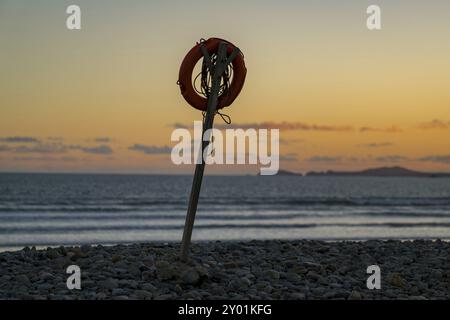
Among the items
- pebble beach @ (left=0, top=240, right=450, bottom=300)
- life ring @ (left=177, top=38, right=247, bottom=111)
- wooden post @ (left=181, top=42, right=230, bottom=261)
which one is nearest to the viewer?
pebble beach @ (left=0, top=240, right=450, bottom=300)

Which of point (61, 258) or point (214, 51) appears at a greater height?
point (214, 51)

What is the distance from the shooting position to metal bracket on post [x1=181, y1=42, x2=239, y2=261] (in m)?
7.42

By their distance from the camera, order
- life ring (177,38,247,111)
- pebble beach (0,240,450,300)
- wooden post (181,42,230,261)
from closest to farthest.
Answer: pebble beach (0,240,450,300)
wooden post (181,42,230,261)
life ring (177,38,247,111)

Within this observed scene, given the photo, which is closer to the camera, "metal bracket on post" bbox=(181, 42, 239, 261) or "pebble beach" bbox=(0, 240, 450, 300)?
"pebble beach" bbox=(0, 240, 450, 300)

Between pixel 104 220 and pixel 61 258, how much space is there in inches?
753

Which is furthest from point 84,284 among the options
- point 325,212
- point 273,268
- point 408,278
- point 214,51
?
point 325,212

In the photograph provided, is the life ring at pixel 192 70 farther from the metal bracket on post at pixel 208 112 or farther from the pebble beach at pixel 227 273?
the pebble beach at pixel 227 273

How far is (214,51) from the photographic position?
25.3 ft

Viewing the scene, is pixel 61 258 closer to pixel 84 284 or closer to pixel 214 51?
pixel 84 284

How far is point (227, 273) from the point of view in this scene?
7648 millimetres

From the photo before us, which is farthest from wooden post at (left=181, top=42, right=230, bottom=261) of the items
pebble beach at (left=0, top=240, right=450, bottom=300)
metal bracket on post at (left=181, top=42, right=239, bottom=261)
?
pebble beach at (left=0, top=240, right=450, bottom=300)

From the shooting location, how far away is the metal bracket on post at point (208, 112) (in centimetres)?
742

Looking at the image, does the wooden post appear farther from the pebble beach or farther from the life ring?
the pebble beach

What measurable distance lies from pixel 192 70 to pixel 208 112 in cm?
58
